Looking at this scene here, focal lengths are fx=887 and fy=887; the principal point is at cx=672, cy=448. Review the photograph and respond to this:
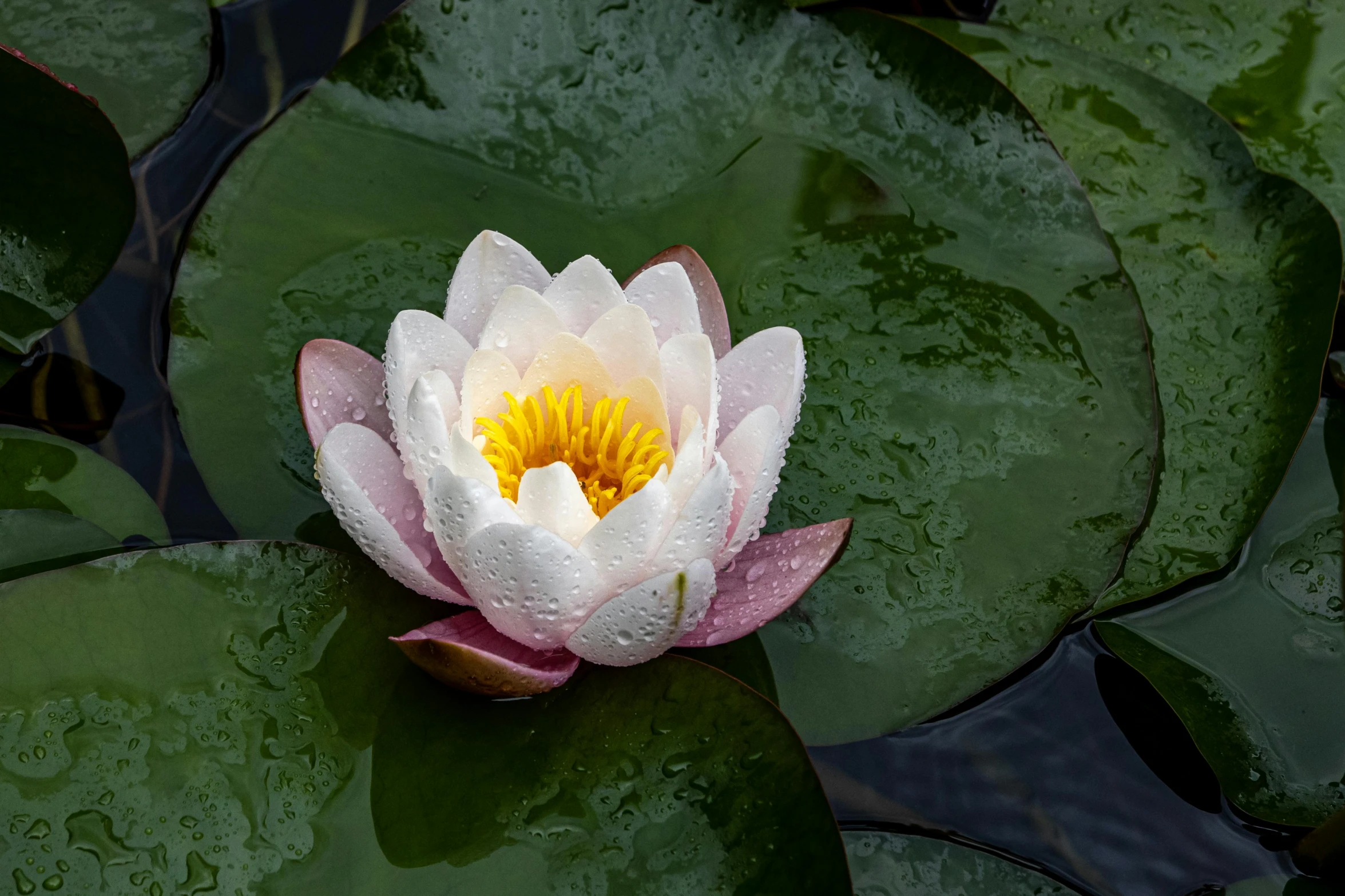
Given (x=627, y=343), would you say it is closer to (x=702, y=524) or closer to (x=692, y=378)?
(x=692, y=378)

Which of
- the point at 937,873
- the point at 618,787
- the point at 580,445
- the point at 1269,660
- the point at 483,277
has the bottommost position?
the point at 937,873

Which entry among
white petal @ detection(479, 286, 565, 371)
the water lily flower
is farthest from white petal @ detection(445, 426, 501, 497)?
white petal @ detection(479, 286, 565, 371)

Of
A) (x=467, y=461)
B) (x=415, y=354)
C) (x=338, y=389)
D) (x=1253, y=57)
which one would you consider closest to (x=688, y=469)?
(x=467, y=461)

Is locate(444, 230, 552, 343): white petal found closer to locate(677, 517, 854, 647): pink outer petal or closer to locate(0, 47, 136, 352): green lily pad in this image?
locate(677, 517, 854, 647): pink outer petal

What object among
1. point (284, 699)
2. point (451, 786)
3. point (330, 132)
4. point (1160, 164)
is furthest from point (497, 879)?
point (1160, 164)

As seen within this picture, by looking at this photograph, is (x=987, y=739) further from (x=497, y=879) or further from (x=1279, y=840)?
(x=497, y=879)

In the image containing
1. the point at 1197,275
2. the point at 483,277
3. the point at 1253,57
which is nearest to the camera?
the point at 483,277
